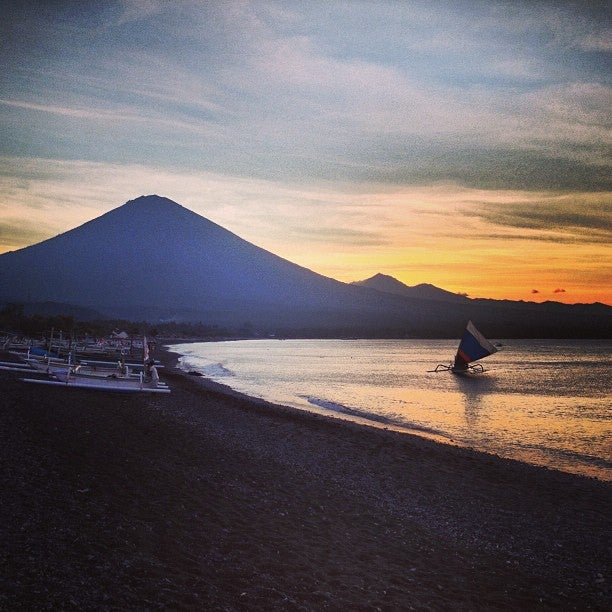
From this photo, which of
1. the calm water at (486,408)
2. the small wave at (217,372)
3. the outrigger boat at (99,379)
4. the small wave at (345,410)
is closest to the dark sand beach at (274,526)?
the calm water at (486,408)

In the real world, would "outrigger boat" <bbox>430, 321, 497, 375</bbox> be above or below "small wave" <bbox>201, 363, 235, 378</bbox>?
above

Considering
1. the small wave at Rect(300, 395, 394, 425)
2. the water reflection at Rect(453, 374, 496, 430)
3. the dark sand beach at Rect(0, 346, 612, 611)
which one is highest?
the dark sand beach at Rect(0, 346, 612, 611)

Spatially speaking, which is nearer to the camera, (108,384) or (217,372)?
(108,384)

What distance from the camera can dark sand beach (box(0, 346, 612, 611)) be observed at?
5.75 metres

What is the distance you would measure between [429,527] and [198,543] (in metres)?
4.08

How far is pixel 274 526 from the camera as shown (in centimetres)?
817

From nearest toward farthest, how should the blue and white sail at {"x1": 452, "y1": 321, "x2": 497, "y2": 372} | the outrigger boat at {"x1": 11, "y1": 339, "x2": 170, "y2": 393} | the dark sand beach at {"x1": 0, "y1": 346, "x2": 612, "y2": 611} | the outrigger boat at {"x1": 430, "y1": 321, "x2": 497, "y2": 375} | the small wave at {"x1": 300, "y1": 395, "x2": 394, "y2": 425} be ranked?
the dark sand beach at {"x1": 0, "y1": 346, "x2": 612, "y2": 611}
the outrigger boat at {"x1": 11, "y1": 339, "x2": 170, "y2": 393}
the small wave at {"x1": 300, "y1": 395, "x2": 394, "y2": 425}
the outrigger boat at {"x1": 430, "y1": 321, "x2": 497, "y2": 375}
the blue and white sail at {"x1": 452, "y1": 321, "x2": 497, "y2": 372}

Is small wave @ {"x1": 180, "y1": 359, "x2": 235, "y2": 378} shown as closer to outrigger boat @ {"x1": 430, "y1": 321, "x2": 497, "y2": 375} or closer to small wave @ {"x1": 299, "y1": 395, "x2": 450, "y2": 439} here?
small wave @ {"x1": 299, "y1": 395, "x2": 450, "y2": 439}

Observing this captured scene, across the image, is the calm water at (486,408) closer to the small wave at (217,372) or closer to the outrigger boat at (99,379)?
the small wave at (217,372)

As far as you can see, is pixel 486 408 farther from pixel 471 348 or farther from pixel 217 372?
pixel 471 348

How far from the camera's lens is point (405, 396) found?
3450 cm

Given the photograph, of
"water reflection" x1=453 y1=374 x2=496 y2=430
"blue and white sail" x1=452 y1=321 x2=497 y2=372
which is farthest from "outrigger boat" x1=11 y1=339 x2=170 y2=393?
"blue and white sail" x1=452 y1=321 x2=497 y2=372

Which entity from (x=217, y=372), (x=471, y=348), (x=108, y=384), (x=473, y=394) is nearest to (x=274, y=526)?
(x=108, y=384)

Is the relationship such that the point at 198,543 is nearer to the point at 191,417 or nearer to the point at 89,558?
the point at 89,558
